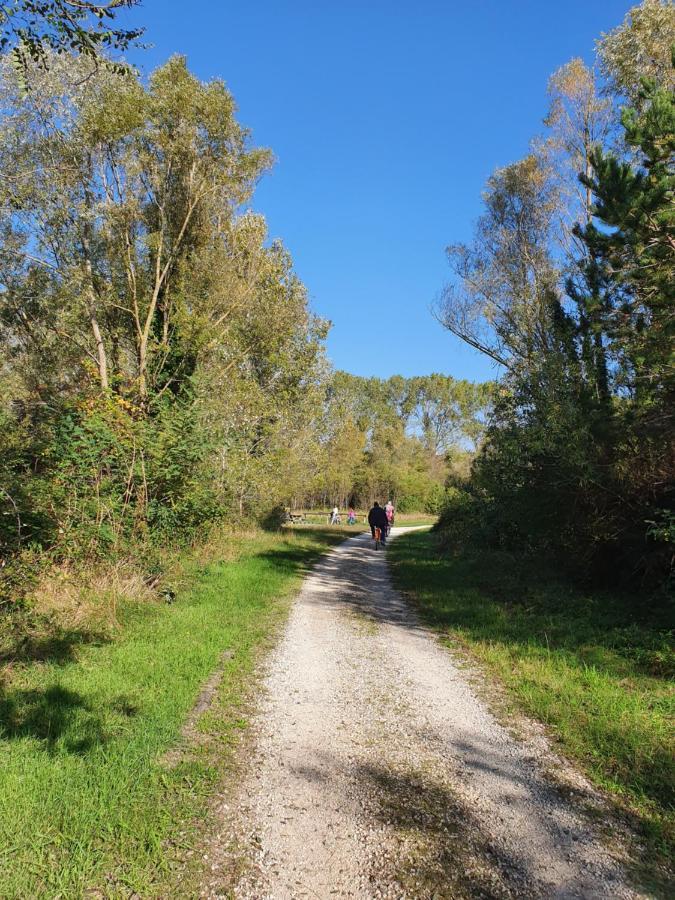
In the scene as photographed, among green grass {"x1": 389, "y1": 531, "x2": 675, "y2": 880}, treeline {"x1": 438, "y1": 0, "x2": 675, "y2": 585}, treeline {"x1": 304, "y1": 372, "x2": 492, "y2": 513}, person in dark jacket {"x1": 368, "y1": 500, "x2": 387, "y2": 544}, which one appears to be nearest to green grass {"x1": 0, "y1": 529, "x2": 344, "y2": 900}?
green grass {"x1": 389, "y1": 531, "x2": 675, "y2": 880}

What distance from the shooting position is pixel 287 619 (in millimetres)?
7840

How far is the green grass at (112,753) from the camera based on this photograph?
2.59 meters

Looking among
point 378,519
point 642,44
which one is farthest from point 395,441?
point 642,44

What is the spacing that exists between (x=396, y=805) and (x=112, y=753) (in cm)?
202

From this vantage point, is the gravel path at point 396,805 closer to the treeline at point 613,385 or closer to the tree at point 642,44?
the treeline at point 613,385

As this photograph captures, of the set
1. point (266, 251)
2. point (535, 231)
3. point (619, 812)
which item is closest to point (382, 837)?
point (619, 812)

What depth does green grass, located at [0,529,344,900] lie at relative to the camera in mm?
2590

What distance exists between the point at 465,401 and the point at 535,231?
2189 inches

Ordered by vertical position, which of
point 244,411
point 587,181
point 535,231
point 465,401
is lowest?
point 244,411

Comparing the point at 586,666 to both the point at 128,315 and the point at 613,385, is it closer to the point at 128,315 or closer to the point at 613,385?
A: the point at 613,385

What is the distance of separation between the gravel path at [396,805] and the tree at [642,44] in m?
13.3

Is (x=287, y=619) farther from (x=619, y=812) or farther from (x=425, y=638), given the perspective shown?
(x=619, y=812)

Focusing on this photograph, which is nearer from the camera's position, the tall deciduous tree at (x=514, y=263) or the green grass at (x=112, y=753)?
the green grass at (x=112, y=753)

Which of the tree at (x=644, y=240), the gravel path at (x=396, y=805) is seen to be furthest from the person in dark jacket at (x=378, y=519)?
the gravel path at (x=396, y=805)
